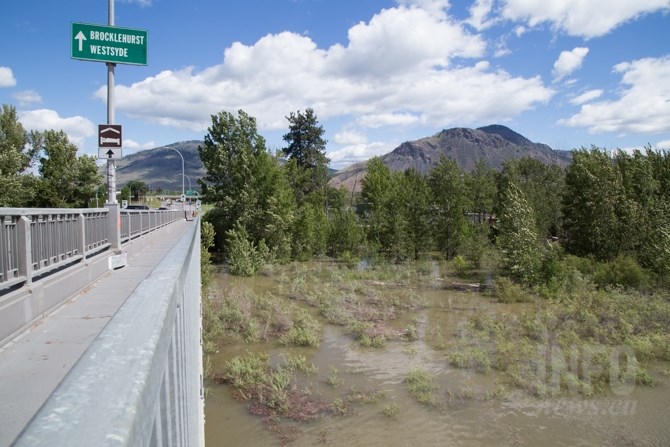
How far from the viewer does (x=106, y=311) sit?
725 cm

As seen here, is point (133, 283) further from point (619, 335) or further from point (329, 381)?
point (619, 335)

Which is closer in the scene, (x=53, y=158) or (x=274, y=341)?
(x=274, y=341)

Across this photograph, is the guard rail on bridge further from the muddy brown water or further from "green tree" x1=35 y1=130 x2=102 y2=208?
"green tree" x1=35 y1=130 x2=102 y2=208

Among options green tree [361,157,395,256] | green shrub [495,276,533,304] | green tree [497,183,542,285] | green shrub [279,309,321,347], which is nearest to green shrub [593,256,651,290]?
green tree [497,183,542,285]

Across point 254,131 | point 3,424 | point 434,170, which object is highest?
point 254,131

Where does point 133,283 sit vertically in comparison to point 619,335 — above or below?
above

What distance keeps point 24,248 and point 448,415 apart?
30.4 ft

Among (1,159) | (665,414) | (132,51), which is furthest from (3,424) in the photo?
(1,159)

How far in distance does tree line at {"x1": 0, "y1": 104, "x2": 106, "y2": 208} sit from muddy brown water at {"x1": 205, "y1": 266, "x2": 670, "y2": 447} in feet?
125

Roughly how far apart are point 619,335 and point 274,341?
12.0m

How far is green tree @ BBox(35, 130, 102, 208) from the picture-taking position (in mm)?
48625

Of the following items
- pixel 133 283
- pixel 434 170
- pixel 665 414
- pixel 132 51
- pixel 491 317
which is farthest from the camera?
pixel 434 170

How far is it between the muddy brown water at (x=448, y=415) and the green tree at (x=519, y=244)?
12474 millimetres

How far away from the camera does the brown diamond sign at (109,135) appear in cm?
1180
